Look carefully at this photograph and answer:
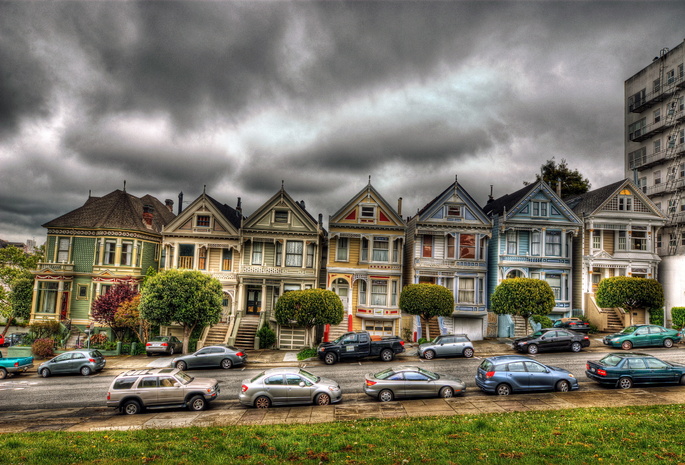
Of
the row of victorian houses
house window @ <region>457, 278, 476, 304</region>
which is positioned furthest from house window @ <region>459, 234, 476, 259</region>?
house window @ <region>457, 278, 476, 304</region>

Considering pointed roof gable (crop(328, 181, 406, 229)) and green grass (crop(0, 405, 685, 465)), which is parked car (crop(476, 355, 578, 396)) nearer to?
green grass (crop(0, 405, 685, 465))

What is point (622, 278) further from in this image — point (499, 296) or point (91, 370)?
point (91, 370)

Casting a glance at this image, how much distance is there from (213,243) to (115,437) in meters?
23.8

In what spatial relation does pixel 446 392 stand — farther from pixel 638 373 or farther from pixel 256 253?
pixel 256 253

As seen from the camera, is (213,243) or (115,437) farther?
(213,243)

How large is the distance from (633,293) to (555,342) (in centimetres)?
968

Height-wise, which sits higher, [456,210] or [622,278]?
[456,210]

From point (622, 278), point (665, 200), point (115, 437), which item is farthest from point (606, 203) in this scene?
point (115, 437)

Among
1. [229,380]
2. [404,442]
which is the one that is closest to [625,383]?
[404,442]

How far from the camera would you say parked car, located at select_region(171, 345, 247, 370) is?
83.4ft

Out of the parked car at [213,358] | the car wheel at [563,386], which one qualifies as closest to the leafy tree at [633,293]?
the car wheel at [563,386]

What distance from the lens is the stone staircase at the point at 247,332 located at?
32978mm

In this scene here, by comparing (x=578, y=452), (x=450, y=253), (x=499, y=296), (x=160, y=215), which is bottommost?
(x=578, y=452)

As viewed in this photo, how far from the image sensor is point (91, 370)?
25.3 metres
